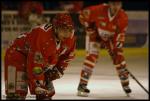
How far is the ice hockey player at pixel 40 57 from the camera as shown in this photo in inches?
169

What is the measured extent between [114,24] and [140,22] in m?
4.07

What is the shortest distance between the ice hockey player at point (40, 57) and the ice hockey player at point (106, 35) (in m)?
1.76

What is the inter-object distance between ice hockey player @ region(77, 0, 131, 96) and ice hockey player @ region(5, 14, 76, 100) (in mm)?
1758

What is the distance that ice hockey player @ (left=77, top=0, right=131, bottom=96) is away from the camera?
639cm

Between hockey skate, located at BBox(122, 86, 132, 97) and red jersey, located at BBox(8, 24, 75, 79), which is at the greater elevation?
red jersey, located at BBox(8, 24, 75, 79)

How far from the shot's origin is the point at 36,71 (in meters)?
4.28

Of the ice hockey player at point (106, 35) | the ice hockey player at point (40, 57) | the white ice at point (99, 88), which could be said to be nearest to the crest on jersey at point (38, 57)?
the ice hockey player at point (40, 57)

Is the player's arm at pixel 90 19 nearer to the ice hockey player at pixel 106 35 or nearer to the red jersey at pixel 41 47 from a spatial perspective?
the ice hockey player at pixel 106 35

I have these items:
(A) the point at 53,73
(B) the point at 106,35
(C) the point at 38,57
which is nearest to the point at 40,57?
(C) the point at 38,57

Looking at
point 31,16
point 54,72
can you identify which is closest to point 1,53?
point 31,16

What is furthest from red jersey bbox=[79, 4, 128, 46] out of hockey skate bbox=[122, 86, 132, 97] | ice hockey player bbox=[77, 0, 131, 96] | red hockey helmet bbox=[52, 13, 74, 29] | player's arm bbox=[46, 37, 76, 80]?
red hockey helmet bbox=[52, 13, 74, 29]

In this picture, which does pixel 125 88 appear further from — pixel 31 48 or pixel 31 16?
pixel 31 16

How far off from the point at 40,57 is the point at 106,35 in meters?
2.22

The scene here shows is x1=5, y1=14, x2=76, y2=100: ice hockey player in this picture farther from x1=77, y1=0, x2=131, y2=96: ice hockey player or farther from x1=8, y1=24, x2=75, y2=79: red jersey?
x1=77, y1=0, x2=131, y2=96: ice hockey player
